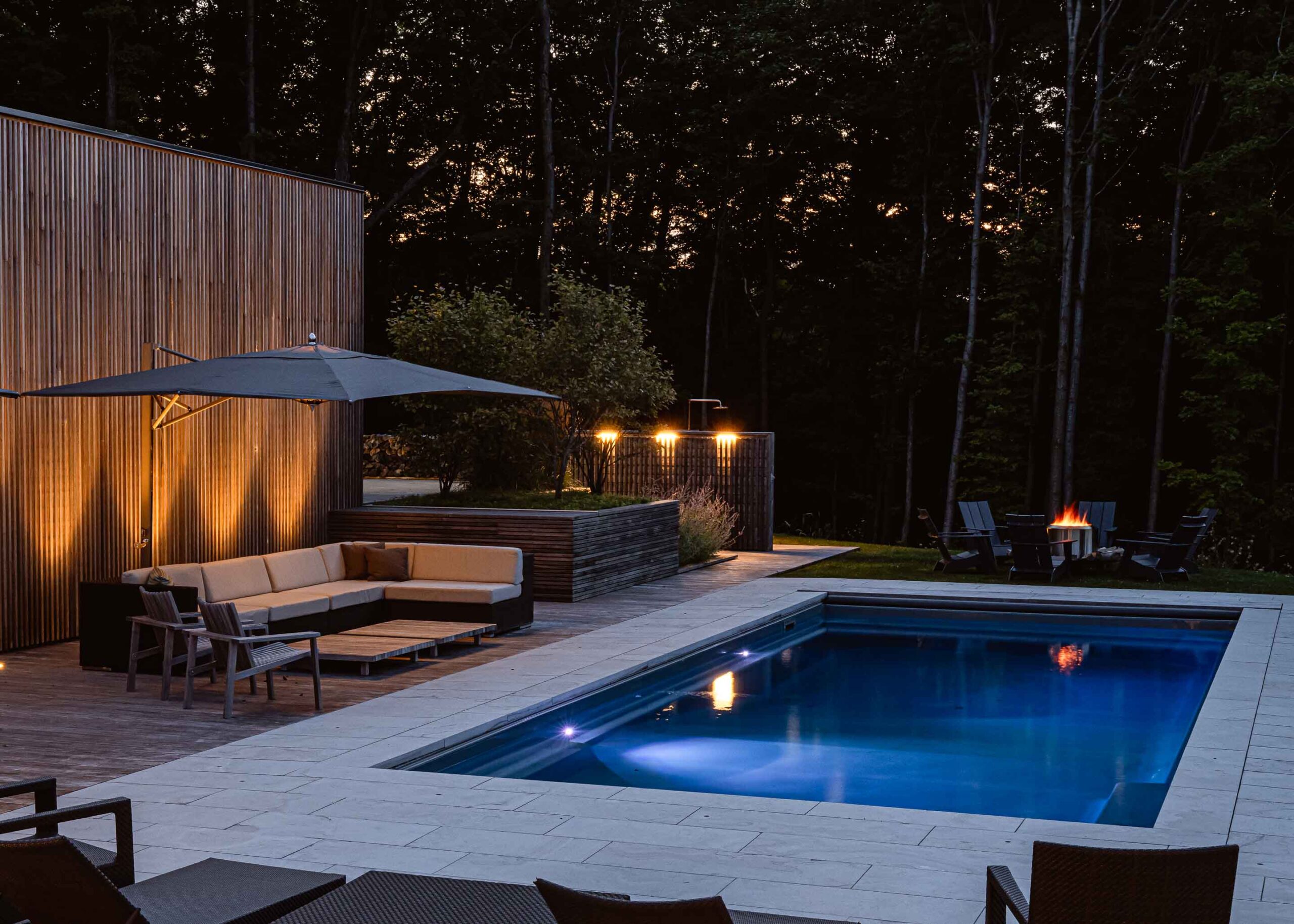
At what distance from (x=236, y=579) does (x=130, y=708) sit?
2.02 meters

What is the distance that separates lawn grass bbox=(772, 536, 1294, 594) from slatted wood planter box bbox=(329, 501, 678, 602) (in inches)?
109

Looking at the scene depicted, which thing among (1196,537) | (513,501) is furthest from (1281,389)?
(513,501)

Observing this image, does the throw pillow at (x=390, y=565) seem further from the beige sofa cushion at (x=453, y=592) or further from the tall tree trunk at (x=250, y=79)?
the tall tree trunk at (x=250, y=79)

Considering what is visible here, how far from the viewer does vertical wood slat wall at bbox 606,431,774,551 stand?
59.1 ft

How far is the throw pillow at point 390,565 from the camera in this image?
36.0 ft

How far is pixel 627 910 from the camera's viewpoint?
2662mm

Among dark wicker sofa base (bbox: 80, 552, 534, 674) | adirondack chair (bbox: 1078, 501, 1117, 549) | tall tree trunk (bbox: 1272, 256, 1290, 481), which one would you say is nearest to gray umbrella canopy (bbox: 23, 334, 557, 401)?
dark wicker sofa base (bbox: 80, 552, 534, 674)

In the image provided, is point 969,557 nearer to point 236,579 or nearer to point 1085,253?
point 1085,253

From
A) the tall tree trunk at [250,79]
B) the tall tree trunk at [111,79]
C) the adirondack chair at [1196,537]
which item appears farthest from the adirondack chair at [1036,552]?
the tall tree trunk at [111,79]

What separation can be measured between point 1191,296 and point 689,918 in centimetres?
2092

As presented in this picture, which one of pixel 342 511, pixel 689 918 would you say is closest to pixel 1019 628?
pixel 342 511

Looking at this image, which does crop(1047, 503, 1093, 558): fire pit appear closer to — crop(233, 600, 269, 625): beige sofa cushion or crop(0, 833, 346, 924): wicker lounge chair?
crop(233, 600, 269, 625): beige sofa cushion

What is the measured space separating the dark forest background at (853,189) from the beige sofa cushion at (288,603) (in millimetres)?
13302

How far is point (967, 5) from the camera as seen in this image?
23.7 meters
